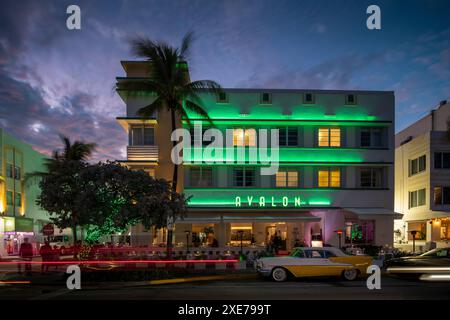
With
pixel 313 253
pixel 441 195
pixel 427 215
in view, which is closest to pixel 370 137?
pixel 441 195

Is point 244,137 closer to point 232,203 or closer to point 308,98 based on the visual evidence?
point 232,203

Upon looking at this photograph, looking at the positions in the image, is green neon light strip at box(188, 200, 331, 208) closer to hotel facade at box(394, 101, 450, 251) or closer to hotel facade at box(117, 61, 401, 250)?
hotel facade at box(117, 61, 401, 250)

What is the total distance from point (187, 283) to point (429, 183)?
2290 centimetres

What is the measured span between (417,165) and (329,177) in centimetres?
979

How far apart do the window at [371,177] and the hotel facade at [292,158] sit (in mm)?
68

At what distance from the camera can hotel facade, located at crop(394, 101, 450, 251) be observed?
102 feet

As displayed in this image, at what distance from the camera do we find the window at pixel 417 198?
3284 centimetres

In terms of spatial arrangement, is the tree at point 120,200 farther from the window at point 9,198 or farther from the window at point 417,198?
the window at point 9,198

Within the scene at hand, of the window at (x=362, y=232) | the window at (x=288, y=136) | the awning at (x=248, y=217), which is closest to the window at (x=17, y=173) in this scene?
the awning at (x=248, y=217)

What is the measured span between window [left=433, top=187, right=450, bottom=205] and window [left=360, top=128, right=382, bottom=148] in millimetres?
6465
